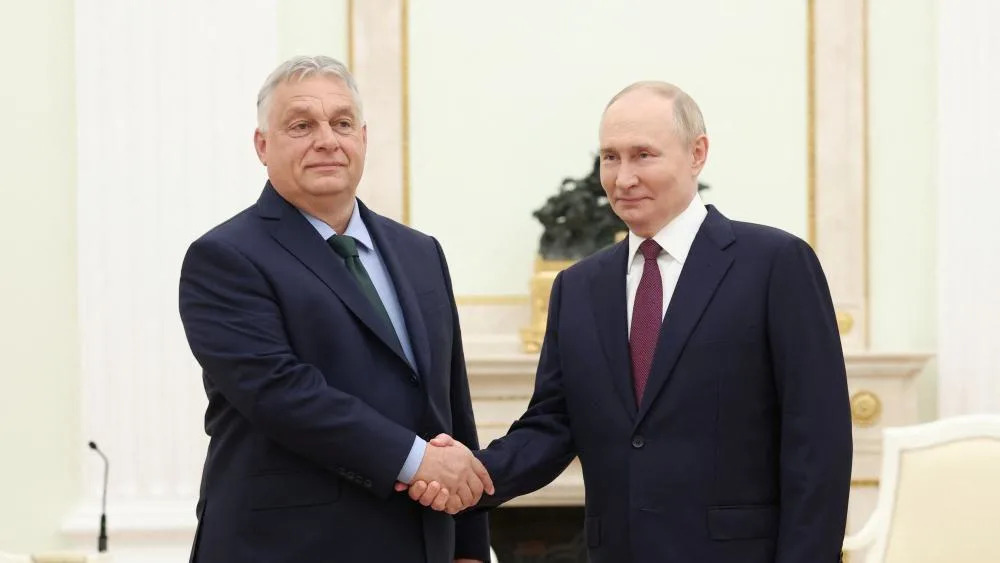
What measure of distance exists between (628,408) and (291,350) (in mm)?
733

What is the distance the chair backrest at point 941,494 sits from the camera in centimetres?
457

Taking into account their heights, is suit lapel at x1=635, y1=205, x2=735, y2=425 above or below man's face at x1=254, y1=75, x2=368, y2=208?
below

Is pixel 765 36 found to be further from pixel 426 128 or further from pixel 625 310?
pixel 625 310

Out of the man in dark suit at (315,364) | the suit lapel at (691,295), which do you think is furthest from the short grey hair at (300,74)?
the suit lapel at (691,295)

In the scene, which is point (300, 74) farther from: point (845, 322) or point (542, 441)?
point (845, 322)

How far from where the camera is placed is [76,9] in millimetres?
5875

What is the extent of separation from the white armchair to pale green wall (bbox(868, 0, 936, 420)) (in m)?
1.69

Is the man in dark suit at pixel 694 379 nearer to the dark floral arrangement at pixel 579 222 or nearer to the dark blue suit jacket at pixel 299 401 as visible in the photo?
the dark blue suit jacket at pixel 299 401

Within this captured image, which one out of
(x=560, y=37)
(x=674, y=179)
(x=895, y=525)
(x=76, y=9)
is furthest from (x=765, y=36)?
(x=674, y=179)

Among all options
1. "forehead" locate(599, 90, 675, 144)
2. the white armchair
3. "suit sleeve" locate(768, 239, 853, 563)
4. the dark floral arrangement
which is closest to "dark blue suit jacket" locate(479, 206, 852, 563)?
"suit sleeve" locate(768, 239, 853, 563)

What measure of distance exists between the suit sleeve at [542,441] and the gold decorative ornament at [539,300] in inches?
109

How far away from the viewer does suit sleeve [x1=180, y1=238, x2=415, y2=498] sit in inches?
105

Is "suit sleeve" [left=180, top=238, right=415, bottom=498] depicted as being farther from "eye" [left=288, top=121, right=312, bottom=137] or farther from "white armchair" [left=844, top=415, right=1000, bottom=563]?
"white armchair" [left=844, top=415, right=1000, bottom=563]

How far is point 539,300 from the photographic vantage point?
19.5 ft
